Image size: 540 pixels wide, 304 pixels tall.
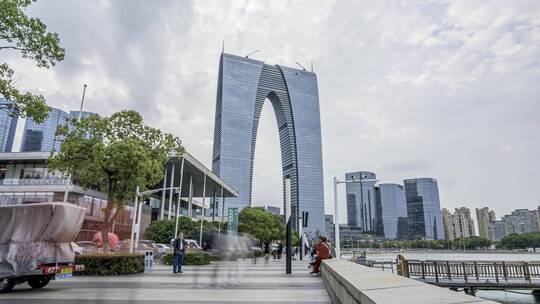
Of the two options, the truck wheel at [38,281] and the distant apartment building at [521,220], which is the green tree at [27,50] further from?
the distant apartment building at [521,220]

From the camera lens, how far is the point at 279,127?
16425 cm

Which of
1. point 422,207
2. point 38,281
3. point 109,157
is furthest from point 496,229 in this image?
point 38,281

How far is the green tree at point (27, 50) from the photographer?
8.60 m

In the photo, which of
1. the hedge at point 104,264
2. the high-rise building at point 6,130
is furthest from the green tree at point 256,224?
the hedge at point 104,264

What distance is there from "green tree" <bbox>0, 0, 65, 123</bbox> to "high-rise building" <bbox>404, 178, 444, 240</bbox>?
103818 mm

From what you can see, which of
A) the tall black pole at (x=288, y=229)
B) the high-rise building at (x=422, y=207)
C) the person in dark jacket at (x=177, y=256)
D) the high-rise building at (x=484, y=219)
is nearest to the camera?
the tall black pole at (x=288, y=229)

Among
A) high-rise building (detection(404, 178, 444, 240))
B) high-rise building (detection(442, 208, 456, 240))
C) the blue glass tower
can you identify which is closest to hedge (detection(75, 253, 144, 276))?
high-rise building (detection(404, 178, 444, 240))

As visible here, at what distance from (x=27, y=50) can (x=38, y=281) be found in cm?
614

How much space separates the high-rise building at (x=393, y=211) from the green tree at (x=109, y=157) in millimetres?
85076

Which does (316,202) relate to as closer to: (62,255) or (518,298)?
(518,298)

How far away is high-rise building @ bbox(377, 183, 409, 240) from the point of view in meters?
97.7

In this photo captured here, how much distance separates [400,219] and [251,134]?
225ft

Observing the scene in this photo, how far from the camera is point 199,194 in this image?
74.5 meters

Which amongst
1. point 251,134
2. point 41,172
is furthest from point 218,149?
point 41,172
